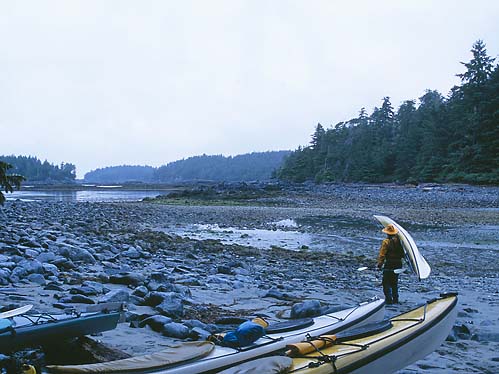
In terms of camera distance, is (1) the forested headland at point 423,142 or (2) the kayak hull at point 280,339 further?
(1) the forested headland at point 423,142

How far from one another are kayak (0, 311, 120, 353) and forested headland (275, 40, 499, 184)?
46333mm

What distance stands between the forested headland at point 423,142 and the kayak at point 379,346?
145 ft

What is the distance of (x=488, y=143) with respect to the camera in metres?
49.8

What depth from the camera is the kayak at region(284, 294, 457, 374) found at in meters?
4.07

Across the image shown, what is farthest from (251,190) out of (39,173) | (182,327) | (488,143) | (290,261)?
(39,173)

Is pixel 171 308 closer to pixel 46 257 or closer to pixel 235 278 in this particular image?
pixel 235 278

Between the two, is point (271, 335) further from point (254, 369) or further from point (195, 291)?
point (195, 291)

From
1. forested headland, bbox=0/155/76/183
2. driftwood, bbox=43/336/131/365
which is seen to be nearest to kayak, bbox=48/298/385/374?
driftwood, bbox=43/336/131/365

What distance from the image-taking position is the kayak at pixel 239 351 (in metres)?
3.64

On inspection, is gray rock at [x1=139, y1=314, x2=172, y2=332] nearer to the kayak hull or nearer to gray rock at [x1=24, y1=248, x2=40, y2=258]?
the kayak hull

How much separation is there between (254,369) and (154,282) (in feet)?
14.3

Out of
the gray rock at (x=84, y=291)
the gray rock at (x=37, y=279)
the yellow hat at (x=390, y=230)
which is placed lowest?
the gray rock at (x=84, y=291)

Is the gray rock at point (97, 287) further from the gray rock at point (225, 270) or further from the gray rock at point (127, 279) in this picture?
the gray rock at point (225, 270)

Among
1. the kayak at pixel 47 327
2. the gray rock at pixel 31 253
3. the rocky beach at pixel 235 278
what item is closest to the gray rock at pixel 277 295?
the rocky beach at pixel 235 278
